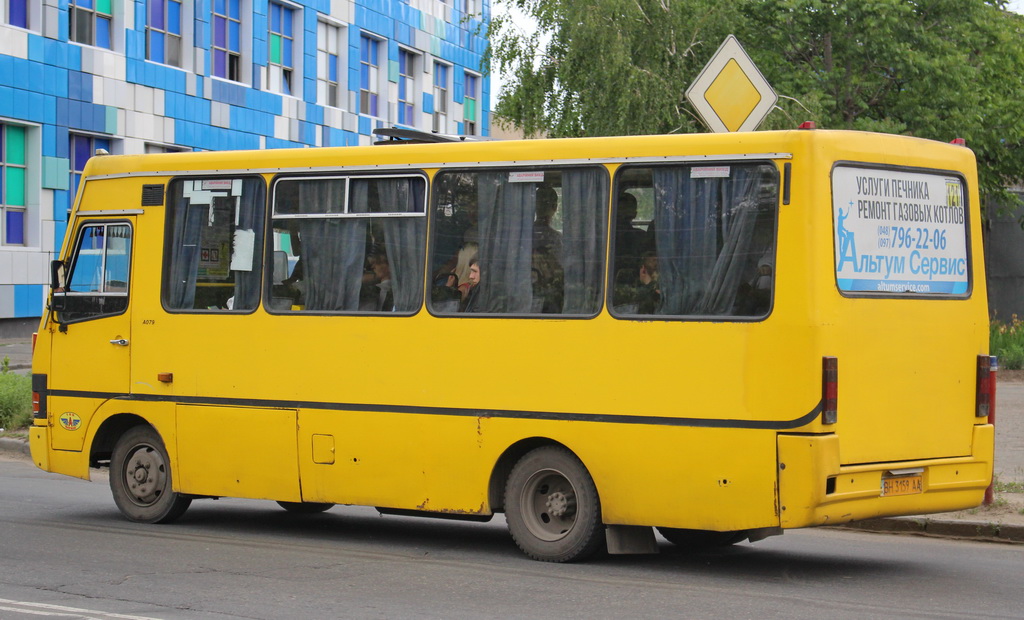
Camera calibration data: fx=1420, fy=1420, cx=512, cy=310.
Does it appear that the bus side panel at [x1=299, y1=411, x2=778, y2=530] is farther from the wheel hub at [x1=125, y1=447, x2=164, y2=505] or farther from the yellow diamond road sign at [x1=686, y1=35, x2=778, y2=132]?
the yellow diamond road sign at [x1=686, y1=35, x2=778, y2=132]

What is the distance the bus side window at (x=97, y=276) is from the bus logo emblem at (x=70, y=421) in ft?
2.49

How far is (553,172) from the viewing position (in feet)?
30.9

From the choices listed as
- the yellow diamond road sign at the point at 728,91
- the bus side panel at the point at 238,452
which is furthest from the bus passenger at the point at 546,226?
the bus side panel at the point at 238,452

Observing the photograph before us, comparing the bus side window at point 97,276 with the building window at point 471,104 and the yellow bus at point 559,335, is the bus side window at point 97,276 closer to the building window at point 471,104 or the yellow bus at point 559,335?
the yellow bus at point 559,335

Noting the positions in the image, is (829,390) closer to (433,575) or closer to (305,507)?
(433,575)

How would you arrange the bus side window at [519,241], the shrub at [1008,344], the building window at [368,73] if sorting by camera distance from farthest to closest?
the building window at [368,73], the shrub at [1008,344], the bus side window at [519,241]

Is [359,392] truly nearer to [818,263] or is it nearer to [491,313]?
[491,313]

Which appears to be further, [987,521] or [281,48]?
[281,48]

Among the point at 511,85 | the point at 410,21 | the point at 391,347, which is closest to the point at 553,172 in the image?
the point at 391,347

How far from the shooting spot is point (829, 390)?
8.35 m

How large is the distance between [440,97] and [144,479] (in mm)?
43282

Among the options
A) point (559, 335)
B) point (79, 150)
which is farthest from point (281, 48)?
point (559, 335)

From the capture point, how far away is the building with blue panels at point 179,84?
34.1 meters

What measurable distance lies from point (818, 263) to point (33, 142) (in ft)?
96.3
